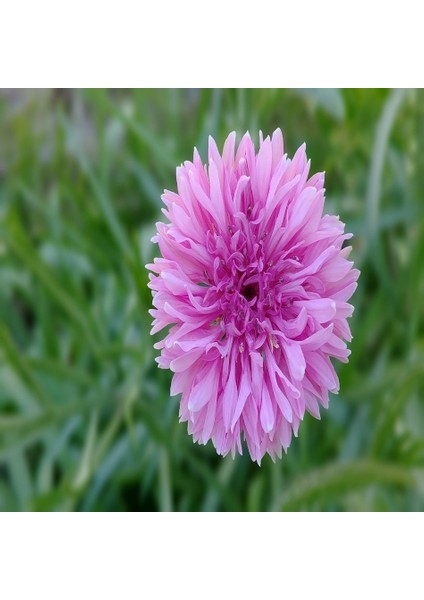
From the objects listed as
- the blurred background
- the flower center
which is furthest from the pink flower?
the blurred background

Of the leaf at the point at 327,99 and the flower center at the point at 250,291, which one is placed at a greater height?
the leaf at the point at 327,99

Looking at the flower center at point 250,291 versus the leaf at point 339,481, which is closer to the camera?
the flower center at point 250,291

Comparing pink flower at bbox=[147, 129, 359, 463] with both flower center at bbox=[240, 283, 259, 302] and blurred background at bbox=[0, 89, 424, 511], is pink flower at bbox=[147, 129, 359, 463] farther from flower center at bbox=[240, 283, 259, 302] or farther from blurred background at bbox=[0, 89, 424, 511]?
blurred background at bbox=[0, 89, 424, 511]

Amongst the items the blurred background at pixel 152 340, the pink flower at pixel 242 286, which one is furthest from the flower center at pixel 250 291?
the blurred background at pixel 152 340

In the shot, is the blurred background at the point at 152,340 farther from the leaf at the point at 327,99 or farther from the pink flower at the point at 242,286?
the pink flower at the point at 242,286

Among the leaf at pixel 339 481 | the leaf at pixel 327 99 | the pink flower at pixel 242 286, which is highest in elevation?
the leaf at pixel 327 99
